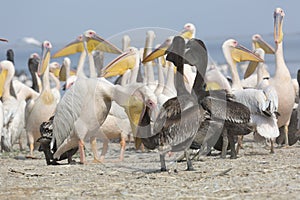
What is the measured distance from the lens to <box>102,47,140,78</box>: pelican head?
9.45 meters

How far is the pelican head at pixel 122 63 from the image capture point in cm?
945

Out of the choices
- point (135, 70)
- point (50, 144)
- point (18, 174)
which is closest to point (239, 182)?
point (18, 174)

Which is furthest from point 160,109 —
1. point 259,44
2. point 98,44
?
point 259,44

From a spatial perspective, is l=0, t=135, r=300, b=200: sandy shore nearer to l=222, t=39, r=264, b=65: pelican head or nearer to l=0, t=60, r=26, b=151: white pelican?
l=0, t=60, r=26, b=151: white pelican

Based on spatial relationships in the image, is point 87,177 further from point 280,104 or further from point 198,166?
point 280,104

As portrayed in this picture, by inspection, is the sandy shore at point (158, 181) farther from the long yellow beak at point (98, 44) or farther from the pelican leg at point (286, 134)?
the long yellow beak at point (98, 44)

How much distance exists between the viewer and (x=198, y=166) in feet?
23.0

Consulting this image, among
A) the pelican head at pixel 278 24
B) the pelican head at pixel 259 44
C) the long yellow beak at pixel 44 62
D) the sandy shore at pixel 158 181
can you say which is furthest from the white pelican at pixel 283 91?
the pelican head at pixel 259 44

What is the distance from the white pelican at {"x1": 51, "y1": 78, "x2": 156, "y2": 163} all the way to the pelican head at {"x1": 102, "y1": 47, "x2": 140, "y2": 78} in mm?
1181

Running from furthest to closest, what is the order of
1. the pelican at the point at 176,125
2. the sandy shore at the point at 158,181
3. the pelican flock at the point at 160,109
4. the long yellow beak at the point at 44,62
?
the long yellow beak at the point at 44,62
the pelican flock at the point at 160,109
the pelican at the point at 176,125
the sandy shore at the point at 158,181

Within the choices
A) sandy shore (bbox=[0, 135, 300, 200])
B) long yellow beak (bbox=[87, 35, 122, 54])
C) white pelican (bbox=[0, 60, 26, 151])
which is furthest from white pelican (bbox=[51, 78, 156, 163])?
white pelican (bbox=[0, 60, 26, 151])

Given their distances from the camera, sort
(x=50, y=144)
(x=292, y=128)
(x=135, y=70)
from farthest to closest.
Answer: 1. (x=292, y=128)
2. (x=135, y=70)
3. (x=50, y=144)

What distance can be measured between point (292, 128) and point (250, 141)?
3.34 ft

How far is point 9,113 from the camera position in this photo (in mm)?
12602
